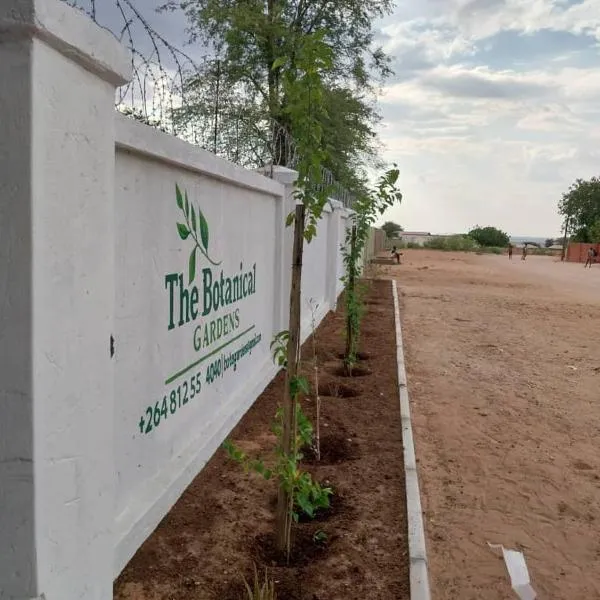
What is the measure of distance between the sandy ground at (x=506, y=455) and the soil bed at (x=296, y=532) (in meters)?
0.28

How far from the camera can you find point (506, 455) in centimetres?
481

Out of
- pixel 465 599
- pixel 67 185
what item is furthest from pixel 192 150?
pixel 465 599

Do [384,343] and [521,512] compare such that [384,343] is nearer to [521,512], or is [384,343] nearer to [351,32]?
[521,512]

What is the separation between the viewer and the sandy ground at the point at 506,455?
326 cm

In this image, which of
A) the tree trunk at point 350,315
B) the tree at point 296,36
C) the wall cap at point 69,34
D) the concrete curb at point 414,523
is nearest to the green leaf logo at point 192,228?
the wall cap at point 69,34

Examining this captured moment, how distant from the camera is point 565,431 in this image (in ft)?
18.0

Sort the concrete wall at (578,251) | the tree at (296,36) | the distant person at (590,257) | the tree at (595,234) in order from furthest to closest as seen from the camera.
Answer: the tree at (595,234)
the concrete wall at (578,251)
the distant person at (590,257)
the tree at (296,36)

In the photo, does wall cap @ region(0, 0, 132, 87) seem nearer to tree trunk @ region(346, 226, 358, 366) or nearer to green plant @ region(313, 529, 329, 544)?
green plant @ region(313, 529, 329, 544)

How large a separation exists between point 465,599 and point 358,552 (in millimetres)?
548

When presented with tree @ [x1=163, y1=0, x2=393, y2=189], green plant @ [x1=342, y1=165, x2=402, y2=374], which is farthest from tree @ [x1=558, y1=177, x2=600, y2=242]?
green plant @ [x1=342, y1=165, x2=402, y2=374]

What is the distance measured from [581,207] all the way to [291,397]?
66087 millimetres

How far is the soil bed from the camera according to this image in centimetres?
279

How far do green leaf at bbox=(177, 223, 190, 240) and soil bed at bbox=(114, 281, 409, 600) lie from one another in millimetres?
1523

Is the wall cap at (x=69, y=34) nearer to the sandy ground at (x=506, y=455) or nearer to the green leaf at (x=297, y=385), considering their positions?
the green leaf at (x=297, y=385)
